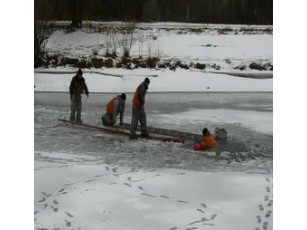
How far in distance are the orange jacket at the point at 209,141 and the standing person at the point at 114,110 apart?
1.22m

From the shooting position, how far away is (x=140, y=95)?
19.7ft

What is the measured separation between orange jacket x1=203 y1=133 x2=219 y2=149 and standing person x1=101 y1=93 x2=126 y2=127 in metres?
1.22

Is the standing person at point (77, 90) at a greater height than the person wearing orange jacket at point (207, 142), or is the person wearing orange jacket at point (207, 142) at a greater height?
the standing person at point (77, 90)

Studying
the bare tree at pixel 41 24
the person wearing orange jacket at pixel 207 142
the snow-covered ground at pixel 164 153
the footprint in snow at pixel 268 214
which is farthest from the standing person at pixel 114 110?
the footprint in snow at pixel 268 214

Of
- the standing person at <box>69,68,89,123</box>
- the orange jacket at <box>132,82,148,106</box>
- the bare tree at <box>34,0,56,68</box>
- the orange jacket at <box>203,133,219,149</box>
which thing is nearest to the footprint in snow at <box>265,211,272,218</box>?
the orange jacket at <box>203,133,219,149</box>

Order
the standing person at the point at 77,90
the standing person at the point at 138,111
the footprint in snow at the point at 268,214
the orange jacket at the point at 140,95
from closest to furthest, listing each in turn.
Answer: the footprint in snow at the point at 268,214 → the standing person at the point at 77,90 → the orange jacket at the point at 140,95 → the standing person at the point at 138,111

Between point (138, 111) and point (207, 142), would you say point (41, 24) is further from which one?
point (207, 142)

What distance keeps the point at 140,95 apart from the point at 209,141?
111 centimetres

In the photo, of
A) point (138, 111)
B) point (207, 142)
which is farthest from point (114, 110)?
point (207, 142)

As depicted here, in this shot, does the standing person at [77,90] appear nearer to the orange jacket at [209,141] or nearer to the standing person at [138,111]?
the standing person at [138,111]

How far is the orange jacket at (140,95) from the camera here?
582cm
